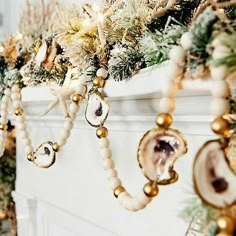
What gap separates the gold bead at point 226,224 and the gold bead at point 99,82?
429 mm

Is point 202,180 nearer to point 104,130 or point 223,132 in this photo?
point 223,132

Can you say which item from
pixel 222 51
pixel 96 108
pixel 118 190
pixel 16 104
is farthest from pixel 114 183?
pixel 16 104

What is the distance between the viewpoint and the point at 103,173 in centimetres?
113

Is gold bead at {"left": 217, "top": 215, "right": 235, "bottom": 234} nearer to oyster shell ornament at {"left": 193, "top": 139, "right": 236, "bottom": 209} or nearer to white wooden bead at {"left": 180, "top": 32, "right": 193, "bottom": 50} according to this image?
oyster shell ornament at {"left": 193, "top": 139, "right": 236, "bottom": 209}

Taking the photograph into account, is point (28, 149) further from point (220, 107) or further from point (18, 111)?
point (220, 107)

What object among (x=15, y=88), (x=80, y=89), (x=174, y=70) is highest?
(x=15, y=88)

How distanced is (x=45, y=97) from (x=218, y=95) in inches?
24.4

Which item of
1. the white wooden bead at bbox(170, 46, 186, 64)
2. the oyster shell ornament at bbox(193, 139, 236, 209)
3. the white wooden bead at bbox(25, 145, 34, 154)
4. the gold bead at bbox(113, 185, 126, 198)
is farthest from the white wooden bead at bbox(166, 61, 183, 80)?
the white wooden bead at bbox(25, 145, 34, 154)

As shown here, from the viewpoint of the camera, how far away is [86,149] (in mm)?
1197

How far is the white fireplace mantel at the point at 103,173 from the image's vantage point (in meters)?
0.85

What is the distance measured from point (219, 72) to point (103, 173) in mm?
533

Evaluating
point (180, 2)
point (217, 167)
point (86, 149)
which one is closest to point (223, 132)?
point (217, 167)

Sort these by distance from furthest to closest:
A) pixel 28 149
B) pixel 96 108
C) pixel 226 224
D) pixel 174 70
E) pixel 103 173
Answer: pixel 28 149, pixel 103 173, pixel 96 108, pixel 174 70, pixel 226 224

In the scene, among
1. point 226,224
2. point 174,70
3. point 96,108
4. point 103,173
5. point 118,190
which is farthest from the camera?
point 103,173
